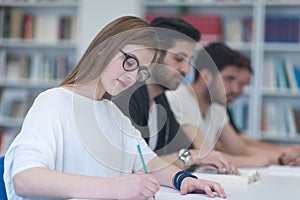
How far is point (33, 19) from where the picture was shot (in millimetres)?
4379

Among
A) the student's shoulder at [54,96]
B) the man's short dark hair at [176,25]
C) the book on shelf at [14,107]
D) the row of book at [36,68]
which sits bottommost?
the book on shelf at [14,107]

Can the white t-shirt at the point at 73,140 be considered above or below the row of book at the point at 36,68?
above

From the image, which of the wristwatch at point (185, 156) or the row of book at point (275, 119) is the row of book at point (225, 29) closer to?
the row of book at point (275, 119)

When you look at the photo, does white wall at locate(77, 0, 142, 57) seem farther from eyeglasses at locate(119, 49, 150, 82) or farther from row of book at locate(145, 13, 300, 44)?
eyeglasses at locate(119, 49, 150, 82)

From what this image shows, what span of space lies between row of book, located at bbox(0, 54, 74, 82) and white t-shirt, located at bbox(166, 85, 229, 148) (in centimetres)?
187

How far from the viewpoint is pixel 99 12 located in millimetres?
4051

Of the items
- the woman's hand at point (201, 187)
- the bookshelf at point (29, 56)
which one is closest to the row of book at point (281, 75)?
the bookshelf at point (29, 56)

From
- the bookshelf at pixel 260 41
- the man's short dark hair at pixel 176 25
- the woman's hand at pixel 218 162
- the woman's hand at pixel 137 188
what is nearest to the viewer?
the woman's hand at pixel 137 188

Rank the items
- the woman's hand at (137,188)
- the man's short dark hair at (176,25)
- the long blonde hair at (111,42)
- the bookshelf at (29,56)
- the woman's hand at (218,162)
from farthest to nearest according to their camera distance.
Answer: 1. the bookshelf at (29,56)
2. the man's short dark hair at (176,25)
3. the woman's hand at (218,162)
4. the long blonde hair at (111,42)
5. the woman's hand at (137,188)

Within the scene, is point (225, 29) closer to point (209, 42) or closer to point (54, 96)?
point (209, 42)

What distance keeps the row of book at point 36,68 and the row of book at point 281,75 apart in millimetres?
1579

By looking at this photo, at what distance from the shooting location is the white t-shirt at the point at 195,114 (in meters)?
2.16

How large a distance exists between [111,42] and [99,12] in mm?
2834

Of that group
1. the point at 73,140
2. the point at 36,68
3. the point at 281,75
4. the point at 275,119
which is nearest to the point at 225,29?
the point at 281,75
